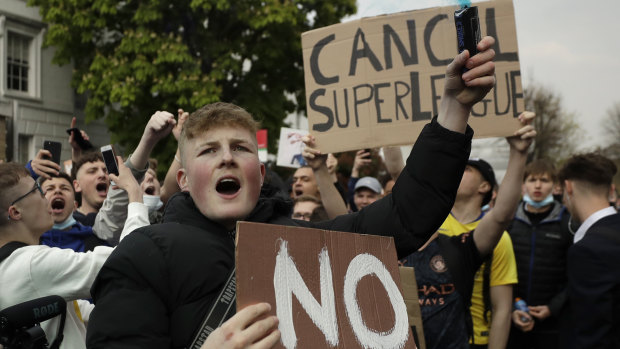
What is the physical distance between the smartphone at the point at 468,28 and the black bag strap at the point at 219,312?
2.92 ft

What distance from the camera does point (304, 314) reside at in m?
1.58

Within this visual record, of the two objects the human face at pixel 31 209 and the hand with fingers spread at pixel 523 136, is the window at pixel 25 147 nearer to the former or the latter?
the human face at pixel 31 209

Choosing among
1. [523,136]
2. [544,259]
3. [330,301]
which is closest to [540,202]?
[544,259]

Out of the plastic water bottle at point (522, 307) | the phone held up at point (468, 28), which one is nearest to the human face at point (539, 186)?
the plastic water bottle at point (522, 307)

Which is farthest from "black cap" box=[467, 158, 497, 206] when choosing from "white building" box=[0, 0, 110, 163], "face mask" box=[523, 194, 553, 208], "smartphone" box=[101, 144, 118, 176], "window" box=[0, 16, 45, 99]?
"window" box=[0, 16, 45, 99]

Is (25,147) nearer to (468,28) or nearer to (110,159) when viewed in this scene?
(110,159)

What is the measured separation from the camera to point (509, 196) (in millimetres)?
3439

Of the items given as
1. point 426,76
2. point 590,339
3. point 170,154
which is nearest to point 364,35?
point 426,76

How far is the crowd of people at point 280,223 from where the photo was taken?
5.40 ft

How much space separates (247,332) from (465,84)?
93 cm

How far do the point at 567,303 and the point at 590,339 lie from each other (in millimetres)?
1186

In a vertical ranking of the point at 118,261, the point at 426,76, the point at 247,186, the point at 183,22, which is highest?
the point at 183,22

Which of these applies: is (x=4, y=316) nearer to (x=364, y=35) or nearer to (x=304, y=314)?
(x=304, y=314)

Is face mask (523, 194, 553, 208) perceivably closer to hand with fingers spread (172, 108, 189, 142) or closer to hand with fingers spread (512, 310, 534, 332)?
hand with fingers spread (512, 310, 534, 332)
